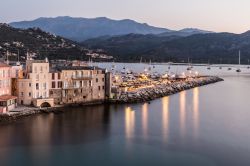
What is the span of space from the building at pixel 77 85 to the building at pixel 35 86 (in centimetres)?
97

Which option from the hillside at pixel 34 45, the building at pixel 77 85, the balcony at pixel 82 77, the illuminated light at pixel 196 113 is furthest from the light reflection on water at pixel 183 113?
the hillside at pixel 34 45

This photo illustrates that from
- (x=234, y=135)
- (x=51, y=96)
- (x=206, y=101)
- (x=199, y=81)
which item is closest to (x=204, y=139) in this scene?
(x=234, y=135)

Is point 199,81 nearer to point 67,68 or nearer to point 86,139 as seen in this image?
point 67,68

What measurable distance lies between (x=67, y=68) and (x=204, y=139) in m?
16.7

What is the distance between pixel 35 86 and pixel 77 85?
4917mm

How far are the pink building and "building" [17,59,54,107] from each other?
4.12ft

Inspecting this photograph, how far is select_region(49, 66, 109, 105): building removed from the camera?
37594 millimetres

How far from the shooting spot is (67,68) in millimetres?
39219

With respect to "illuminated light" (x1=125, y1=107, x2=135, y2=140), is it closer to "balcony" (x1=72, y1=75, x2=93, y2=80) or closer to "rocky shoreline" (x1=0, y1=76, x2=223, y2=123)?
"rocky shoreline" (x1=0, y1=76, x2=223, y2=123)

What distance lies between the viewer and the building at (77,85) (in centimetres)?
3759

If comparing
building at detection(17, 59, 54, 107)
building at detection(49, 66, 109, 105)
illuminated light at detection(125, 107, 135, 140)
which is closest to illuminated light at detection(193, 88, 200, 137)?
illuminated light at detection(125, 107, 135, 140)

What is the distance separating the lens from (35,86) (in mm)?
35500

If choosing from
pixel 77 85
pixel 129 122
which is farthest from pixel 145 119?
pixel 77 85

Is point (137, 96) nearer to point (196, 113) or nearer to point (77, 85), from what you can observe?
point (196, 113)
